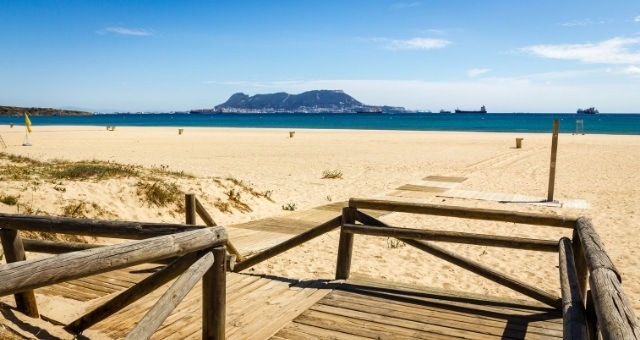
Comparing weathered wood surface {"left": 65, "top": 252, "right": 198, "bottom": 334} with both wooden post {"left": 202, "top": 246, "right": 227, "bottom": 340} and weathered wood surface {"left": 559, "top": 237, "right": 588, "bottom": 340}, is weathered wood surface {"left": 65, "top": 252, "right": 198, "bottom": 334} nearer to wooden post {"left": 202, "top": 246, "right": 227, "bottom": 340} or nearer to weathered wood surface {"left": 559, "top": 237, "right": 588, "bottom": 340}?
wooden post {"left": 202, "top": 246, "right": 227, "bottom": 340}

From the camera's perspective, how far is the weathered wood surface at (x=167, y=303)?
299cm

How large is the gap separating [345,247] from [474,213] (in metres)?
1.59

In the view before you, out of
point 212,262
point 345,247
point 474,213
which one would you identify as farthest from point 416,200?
point 212,262

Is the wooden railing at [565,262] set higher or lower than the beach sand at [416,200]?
higher

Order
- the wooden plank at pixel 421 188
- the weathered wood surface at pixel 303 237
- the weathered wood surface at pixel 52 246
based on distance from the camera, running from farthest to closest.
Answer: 1. the wooden plank at pixel 421 188
2. the weathered wood surface at pixel 303 237
3. the weathered wood surface at pixel 52 246

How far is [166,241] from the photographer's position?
3135 millimetres

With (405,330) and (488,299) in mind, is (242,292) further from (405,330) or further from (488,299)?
(488,299)

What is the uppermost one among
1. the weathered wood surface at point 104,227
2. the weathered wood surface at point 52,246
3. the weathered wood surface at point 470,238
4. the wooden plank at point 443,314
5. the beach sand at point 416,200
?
the weathered wood surface at point 104,227

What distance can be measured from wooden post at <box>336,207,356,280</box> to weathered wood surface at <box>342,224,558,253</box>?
33cm

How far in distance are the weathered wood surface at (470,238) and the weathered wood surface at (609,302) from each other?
1.57 meters

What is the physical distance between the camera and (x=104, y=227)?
3746 mm

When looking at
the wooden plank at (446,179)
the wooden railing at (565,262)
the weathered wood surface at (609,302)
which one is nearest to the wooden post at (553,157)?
the wooden plank at (446,179)

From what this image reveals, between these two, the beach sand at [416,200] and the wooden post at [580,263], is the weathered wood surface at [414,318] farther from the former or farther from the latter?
the beach sand at [416,200]

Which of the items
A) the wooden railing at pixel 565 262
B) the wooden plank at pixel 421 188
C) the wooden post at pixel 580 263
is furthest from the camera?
the wooden plank at pixel 421 188
